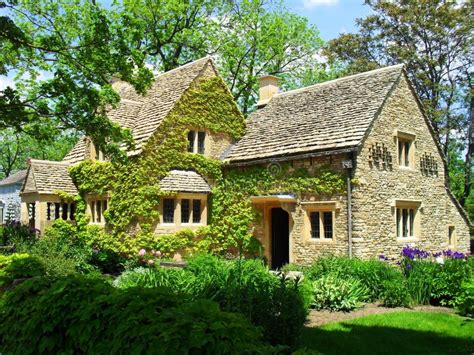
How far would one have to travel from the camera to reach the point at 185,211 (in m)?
19.7

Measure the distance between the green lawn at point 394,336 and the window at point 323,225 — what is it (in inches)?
252

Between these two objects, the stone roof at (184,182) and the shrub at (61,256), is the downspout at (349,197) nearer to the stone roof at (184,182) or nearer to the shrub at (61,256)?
the stone roof at (184,182)

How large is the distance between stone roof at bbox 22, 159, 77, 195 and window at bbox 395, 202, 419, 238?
1473 centimetres

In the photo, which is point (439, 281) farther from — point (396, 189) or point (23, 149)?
point (23, 149)

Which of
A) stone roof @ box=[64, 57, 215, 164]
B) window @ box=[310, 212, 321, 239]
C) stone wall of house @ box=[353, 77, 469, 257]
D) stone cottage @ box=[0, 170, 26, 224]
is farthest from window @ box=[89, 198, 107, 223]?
stone cottage @ box=[0, 170, 26, 224]

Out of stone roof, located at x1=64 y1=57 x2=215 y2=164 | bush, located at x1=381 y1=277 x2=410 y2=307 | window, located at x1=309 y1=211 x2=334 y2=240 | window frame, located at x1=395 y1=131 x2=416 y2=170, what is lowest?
bush, located at x1=381 y1=277 x2=410 y2=307

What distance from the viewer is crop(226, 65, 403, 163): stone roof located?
55.3 feet

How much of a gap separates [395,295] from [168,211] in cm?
1017

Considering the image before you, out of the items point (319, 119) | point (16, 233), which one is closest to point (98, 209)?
point (16, 233)

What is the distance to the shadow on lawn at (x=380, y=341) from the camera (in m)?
7.77

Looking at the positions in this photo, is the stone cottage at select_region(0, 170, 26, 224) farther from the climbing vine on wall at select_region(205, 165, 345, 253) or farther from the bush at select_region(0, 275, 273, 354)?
the bush at select_region(0, 275, 273, 354)

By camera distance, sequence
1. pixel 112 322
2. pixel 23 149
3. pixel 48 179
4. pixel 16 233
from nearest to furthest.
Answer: pixel 112 322 < pixel 16 233 < pixel 48 179 < pixel 23 149

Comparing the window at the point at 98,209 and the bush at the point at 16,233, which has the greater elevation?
the window at the point at 98,209

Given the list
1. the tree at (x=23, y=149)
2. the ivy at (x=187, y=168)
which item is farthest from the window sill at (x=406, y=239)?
the tree at (x=23, y=149)
